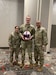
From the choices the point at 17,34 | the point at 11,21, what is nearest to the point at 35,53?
the point at 17,34

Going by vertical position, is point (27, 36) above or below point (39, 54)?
above

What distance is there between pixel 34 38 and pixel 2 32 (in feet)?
8.30

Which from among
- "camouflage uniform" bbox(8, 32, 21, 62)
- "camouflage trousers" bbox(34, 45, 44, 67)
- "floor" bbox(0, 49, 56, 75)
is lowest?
"floor" bbox(0, 49, 56, 75)

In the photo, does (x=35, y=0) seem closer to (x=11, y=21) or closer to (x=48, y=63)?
(x=11, y=21)

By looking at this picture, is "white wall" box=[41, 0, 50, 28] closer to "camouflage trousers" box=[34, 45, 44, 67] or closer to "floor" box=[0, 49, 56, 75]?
"floor" box=[0, 49, 56, 75]

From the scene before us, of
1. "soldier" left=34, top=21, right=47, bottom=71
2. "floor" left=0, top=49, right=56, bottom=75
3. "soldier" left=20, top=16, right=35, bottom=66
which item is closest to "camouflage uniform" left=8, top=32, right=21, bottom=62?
"soldier" left=20, top=16, right=35, bottom=66

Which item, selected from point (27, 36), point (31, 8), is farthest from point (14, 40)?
point (31, 8)

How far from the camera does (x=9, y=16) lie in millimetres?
6266

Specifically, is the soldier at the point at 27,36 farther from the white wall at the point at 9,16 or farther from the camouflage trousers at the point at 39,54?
the white wall at the point at 9,16

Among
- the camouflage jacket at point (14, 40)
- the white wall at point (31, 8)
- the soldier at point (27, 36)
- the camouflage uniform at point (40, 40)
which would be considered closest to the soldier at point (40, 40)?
the camouflage uniform at point (40, 40)

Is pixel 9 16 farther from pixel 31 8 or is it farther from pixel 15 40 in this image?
pixel 15 40

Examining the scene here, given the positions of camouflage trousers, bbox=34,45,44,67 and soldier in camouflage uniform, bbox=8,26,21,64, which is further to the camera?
soldier in camouflage uniform, bbox=8,26,21,64

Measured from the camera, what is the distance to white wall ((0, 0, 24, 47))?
6156 mm

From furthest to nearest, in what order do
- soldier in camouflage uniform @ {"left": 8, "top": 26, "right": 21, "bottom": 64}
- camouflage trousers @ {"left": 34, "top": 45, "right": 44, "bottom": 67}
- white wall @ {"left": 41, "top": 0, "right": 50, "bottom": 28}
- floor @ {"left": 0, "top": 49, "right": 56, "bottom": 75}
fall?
1. white wall @ {"left": 41, "top": 0, "right": 50, "bottom": 28}
2. soldier in camouflage uniform @ {"left": 8, "top": 26, "right": 21, "bottom": 64}
3. camouflage trousers @ {"left": 34, "top": 45, "right": 44, "bottom": 67}
4. floor @ {"left": 0, "top": 49, "right": 56, "bottom": 75}
